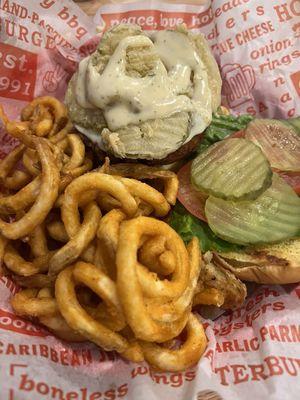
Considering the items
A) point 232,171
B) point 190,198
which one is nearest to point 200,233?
point 190,198

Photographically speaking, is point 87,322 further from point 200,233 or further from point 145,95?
point 145,95

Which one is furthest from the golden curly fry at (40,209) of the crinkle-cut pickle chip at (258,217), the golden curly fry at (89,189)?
the crinkle-cut pickle chip at (258,217)

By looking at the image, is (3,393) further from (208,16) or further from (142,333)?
(208,16)

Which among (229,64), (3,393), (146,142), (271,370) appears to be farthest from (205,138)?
(3,393)

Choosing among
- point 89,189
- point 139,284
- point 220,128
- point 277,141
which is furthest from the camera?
point 220,128

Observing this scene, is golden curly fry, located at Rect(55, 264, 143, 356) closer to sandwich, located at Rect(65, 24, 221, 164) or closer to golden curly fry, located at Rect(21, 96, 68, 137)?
sandwich, located at Rect(65, 24, 221, 164)

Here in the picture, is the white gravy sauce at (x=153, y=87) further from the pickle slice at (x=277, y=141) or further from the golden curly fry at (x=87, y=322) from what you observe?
the golden curly fry at (x=87, y=322)
